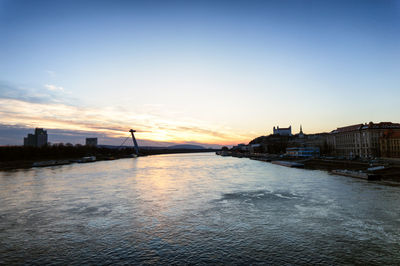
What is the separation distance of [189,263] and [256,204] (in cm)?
1521

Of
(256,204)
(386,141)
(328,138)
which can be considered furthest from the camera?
(328,138)

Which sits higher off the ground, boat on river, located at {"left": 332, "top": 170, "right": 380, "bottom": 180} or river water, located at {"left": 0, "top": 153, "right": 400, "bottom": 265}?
boat on river, located at {"left": 332, "top": 170, "right": 380, "bottom": 180}

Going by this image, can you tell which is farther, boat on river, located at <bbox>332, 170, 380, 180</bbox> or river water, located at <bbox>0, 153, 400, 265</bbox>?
boat on river, located at <bbox>332, 170, 380, 180</bbox>

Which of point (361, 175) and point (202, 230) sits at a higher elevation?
point (361, 175)

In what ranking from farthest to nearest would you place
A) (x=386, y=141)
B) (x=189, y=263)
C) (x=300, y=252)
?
(x=386, y=141) → (x=300, y=252) → (x=189, y=263)

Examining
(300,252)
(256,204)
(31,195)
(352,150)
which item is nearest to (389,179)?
(256,204)

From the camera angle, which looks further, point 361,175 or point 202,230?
point 361,175

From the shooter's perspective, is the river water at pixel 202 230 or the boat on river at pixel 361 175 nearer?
the river water at pixel 202 230

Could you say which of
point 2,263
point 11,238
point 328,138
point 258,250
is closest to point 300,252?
point 258,250

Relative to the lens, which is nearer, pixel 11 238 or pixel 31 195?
pixel 11 238

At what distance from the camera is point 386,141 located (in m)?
99.6

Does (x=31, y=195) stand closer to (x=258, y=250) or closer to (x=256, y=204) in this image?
(x=256, y=204)

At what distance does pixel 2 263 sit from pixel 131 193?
2174 cm

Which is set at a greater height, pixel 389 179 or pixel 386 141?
pixel 386 141
